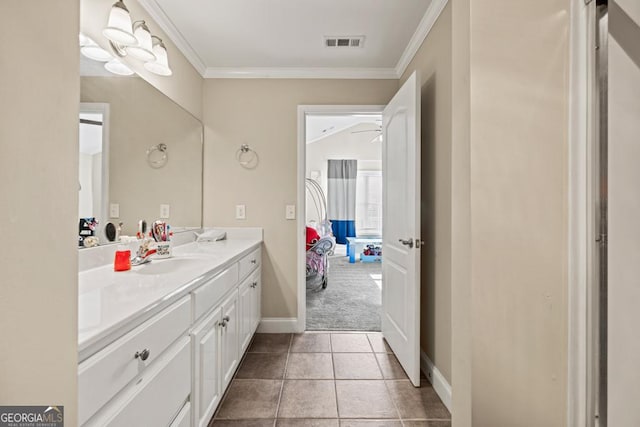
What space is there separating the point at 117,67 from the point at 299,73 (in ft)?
5.20

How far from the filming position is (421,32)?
2.21 m

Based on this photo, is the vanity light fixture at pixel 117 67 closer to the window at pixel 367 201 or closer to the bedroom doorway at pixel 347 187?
the bedroom doorway at pixel 347 187

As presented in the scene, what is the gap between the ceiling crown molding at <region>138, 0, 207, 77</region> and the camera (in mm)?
1987

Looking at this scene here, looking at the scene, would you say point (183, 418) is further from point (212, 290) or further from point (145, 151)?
point (145, 151)

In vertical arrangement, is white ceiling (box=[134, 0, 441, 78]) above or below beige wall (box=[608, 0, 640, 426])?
above

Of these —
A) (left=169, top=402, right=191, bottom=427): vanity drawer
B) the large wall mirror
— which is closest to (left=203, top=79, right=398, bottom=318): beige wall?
the large wall mirror

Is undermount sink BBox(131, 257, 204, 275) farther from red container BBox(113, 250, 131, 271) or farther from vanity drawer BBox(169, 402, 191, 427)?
vanity drawer BBox(169, 402, 191, 427)

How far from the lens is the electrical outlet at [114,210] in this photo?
5.51 feet

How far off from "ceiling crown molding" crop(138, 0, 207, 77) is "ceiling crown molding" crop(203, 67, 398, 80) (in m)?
0.17

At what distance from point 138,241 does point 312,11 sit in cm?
181

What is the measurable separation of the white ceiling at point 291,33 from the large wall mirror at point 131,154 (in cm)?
53

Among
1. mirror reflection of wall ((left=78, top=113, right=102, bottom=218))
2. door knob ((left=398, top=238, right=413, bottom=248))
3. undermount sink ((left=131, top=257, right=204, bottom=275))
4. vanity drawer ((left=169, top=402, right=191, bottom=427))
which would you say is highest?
mirror reflection of wall ((left=78, top=113, right=102, bottom=218))

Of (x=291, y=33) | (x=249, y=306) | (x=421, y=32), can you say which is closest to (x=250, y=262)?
(x=249, y=306)

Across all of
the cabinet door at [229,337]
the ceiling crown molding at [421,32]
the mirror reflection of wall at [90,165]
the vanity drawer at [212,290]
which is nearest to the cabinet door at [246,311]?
the cabinet door at [229,337]
